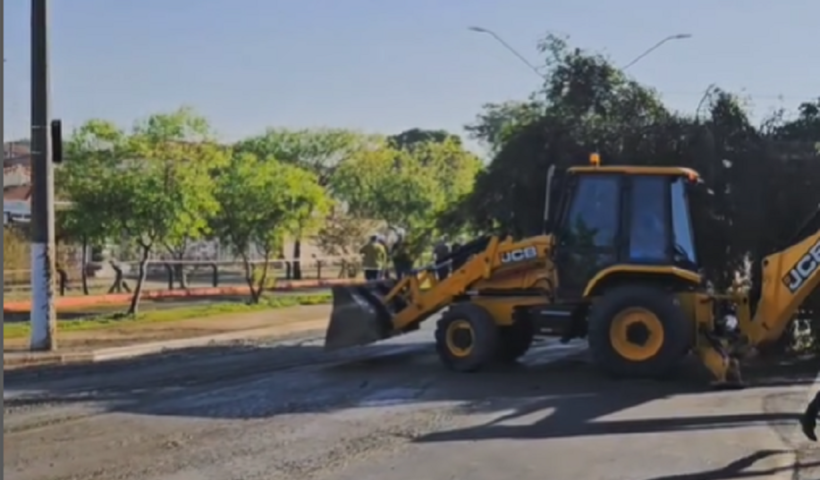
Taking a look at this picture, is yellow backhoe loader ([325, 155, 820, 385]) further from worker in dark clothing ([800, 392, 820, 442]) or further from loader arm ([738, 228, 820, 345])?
worker in dark clothing ([800, 392, 820, 442])

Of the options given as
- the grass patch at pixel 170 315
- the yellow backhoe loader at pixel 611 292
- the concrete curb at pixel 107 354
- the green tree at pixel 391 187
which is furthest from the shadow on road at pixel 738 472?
the green tree at pixel 391 187

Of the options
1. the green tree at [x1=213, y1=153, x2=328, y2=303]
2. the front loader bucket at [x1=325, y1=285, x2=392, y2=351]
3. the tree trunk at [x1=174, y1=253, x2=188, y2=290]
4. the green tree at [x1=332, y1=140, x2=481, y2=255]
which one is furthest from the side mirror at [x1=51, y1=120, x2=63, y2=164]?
the green tree at [x1=332, y1=140, x2=481, y2=255]

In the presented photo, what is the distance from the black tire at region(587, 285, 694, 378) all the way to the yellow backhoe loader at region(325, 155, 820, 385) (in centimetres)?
1

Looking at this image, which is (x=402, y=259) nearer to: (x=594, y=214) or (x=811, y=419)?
(x=594, y=214)

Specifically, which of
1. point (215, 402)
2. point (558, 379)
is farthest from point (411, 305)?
point (215, 402)

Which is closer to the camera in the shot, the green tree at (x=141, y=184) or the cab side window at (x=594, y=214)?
the cab side window at (x=594, y=214)

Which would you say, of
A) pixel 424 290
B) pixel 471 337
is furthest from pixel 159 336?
pixel 471 337

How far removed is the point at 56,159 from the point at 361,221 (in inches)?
1345

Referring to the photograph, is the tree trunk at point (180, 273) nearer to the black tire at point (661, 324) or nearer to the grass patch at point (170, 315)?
the grass patch at point (170, 315)

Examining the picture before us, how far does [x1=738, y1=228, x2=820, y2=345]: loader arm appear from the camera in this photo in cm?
1484

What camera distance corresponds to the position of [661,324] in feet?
49.5

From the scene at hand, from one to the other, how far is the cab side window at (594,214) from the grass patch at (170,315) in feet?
30.2

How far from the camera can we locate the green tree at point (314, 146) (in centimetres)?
6061

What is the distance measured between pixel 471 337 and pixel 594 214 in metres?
2.27
